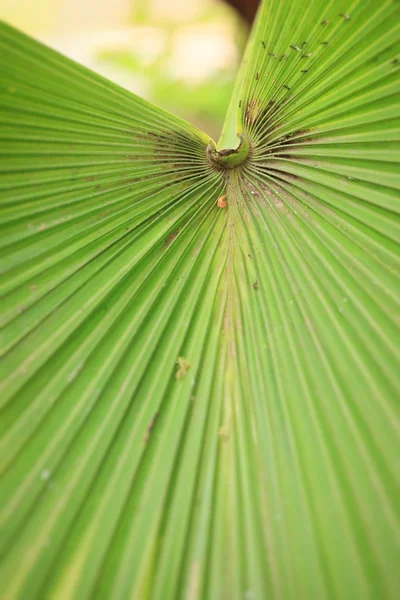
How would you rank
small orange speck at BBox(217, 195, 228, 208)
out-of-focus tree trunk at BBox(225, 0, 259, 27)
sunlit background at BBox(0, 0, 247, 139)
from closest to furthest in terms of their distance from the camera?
1. small orange speck at BBox(217, 195, 228, 208)
2. out-of-focus tree trunk at BBox(225, 0, 259, 27)
3. sunlit background at BBox(0, 0, 247, 139)

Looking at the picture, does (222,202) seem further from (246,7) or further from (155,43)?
(155,43)

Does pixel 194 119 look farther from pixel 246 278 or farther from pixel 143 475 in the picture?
pixel 143 475

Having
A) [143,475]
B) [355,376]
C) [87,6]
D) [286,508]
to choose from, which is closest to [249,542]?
[286,508]

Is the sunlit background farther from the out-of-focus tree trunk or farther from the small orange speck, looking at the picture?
the small orange speck

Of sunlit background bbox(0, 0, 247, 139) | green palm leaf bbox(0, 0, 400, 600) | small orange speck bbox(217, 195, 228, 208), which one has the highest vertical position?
sunlit background bbox(0, 0, 247, 139)

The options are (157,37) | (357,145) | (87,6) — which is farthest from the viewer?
(87,6)

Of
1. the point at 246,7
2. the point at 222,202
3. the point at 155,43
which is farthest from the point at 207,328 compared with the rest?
the point at 155,43

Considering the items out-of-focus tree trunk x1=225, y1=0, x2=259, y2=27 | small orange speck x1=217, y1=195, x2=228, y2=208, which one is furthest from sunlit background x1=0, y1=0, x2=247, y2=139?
small orange speck x1=217, y1=195, x2=228, y2=208
